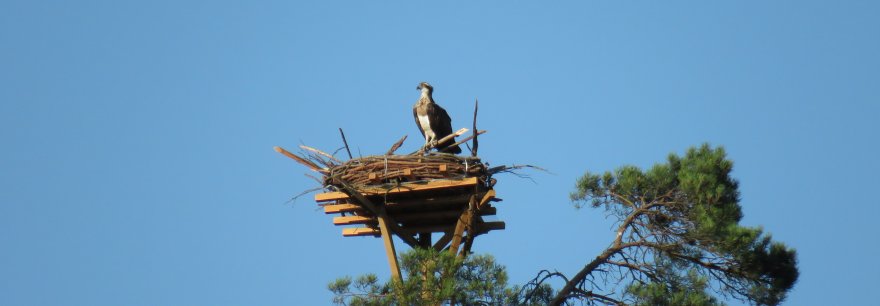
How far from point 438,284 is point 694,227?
303 cm

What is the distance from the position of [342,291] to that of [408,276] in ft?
2.61

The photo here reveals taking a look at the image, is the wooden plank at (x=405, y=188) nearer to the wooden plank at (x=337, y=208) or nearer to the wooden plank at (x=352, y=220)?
the wooden plank at (x=337, y=208)

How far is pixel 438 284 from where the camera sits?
15508 millimetres

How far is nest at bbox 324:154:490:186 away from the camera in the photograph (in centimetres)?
1734

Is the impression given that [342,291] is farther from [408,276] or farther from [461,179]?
[461,179]

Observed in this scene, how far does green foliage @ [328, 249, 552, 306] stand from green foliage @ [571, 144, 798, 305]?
173 cm

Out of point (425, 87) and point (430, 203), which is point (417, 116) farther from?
point (430, 203)

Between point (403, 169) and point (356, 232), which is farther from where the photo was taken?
point (356, 232)

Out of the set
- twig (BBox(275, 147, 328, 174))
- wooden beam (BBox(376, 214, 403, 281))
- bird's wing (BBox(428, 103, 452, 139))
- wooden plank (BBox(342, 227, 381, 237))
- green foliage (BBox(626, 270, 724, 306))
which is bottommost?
green foliage (BBox(626, 270, 724, 306))

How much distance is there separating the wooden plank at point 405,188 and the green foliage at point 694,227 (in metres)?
1.25

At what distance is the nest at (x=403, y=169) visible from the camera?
17344 millimetres

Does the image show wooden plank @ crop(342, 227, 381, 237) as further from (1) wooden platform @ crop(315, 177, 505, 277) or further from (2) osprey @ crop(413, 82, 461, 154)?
(2) osprey @ crop(413, 82, 461, 154)

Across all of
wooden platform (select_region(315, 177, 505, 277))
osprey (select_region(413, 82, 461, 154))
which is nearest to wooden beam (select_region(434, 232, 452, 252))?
wooden platform (select_region(315, 177, 505, 277))

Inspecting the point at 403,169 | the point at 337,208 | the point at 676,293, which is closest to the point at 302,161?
the point at 337,208
